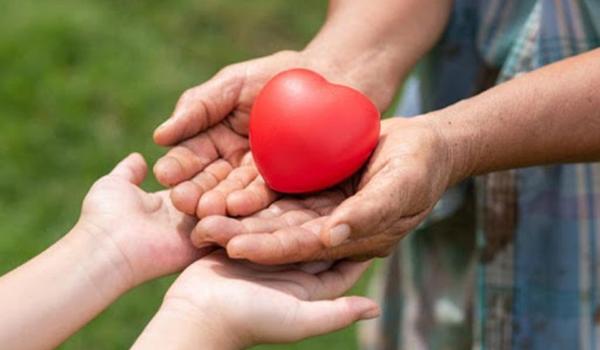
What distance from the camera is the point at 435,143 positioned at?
1963mm

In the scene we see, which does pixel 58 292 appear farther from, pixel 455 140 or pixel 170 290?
pixel 455 140

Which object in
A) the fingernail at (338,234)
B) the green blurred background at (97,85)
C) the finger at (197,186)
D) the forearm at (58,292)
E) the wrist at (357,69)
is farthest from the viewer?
the green blurred background at (97,85)

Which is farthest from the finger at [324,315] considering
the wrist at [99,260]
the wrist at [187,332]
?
the wrist at [99,260]

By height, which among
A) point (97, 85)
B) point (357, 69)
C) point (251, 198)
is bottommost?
point (251, 198)

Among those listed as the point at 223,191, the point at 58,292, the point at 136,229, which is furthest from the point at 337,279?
the point at 58,292

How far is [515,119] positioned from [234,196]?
0.51 m

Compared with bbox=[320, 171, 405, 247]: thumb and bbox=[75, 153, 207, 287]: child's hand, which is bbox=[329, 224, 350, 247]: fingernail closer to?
bbox=[320, 171, 405, 247]: thumb

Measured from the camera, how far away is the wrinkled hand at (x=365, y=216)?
1.84m

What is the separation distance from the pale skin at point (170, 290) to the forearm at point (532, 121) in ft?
1.00

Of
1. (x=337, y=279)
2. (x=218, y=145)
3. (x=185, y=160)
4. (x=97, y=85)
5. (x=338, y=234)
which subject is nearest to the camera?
(x=338, y=234)

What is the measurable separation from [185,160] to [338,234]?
17.5 inches

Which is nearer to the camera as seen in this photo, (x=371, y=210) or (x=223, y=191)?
(x=371, y=210)

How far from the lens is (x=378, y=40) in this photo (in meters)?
2.33

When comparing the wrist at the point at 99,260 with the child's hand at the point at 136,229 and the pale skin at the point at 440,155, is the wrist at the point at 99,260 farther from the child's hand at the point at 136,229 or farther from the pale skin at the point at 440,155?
the pale skin at the point at 440,155
